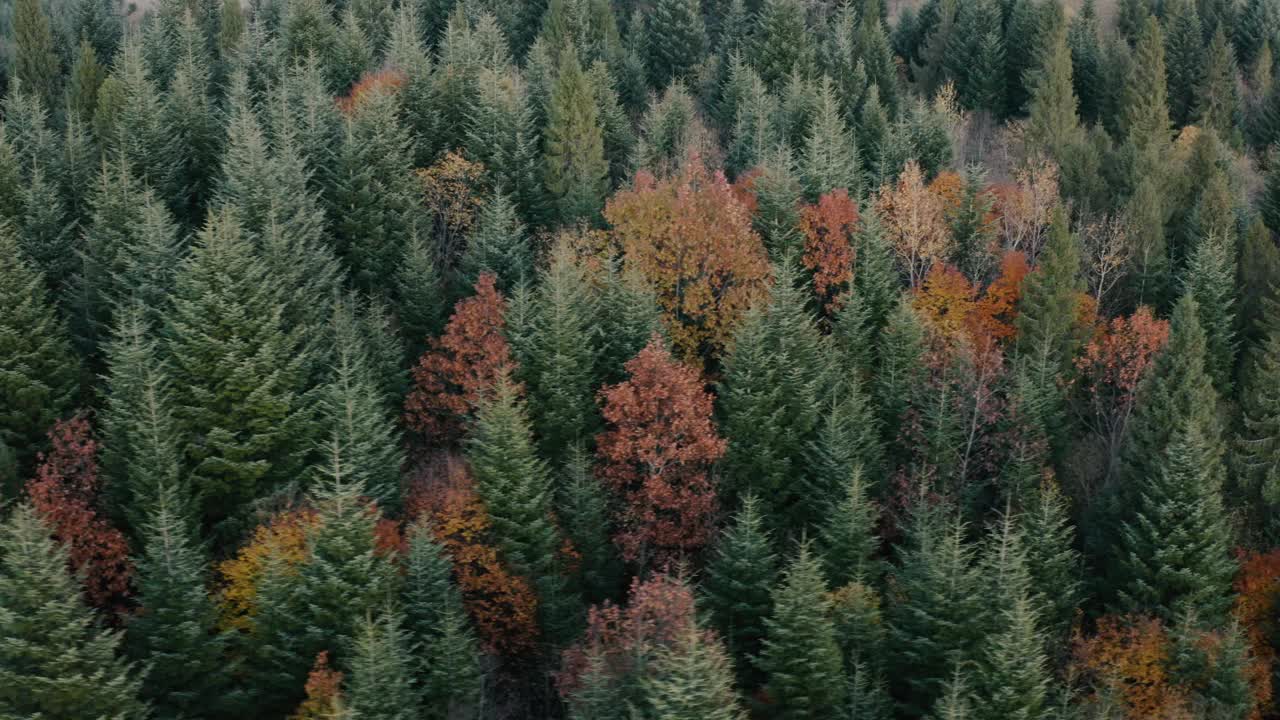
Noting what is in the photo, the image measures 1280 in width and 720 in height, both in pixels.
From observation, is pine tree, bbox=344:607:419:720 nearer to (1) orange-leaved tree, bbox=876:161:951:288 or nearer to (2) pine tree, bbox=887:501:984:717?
(2) pine tree, bbox=887:501:984:717

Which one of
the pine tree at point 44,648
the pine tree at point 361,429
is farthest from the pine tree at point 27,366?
the pine tree at point 44,648

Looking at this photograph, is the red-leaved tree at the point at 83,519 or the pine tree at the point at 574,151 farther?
the pine tree at the point at 574,151

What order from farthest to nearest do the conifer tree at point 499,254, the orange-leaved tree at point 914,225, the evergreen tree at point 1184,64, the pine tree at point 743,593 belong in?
the evergreen tree at point 1184,64
the orange-leaved tree at point 914,225
the conifer tree at point 499,254
the pine tree at point 743,593

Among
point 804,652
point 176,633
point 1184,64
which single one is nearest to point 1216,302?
point 804,652

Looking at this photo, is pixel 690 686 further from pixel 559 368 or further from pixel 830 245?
pixel 830 245

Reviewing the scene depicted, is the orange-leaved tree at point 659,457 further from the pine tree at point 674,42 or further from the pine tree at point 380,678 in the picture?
the pine tree at point 674,42

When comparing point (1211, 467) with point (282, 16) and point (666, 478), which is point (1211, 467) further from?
point (282, 16)

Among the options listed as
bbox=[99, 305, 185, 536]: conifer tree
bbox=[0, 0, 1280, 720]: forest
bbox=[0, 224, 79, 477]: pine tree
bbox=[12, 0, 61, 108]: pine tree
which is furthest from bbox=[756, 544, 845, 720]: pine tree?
bbox=[12, 0, 61, 108]: pine tree
